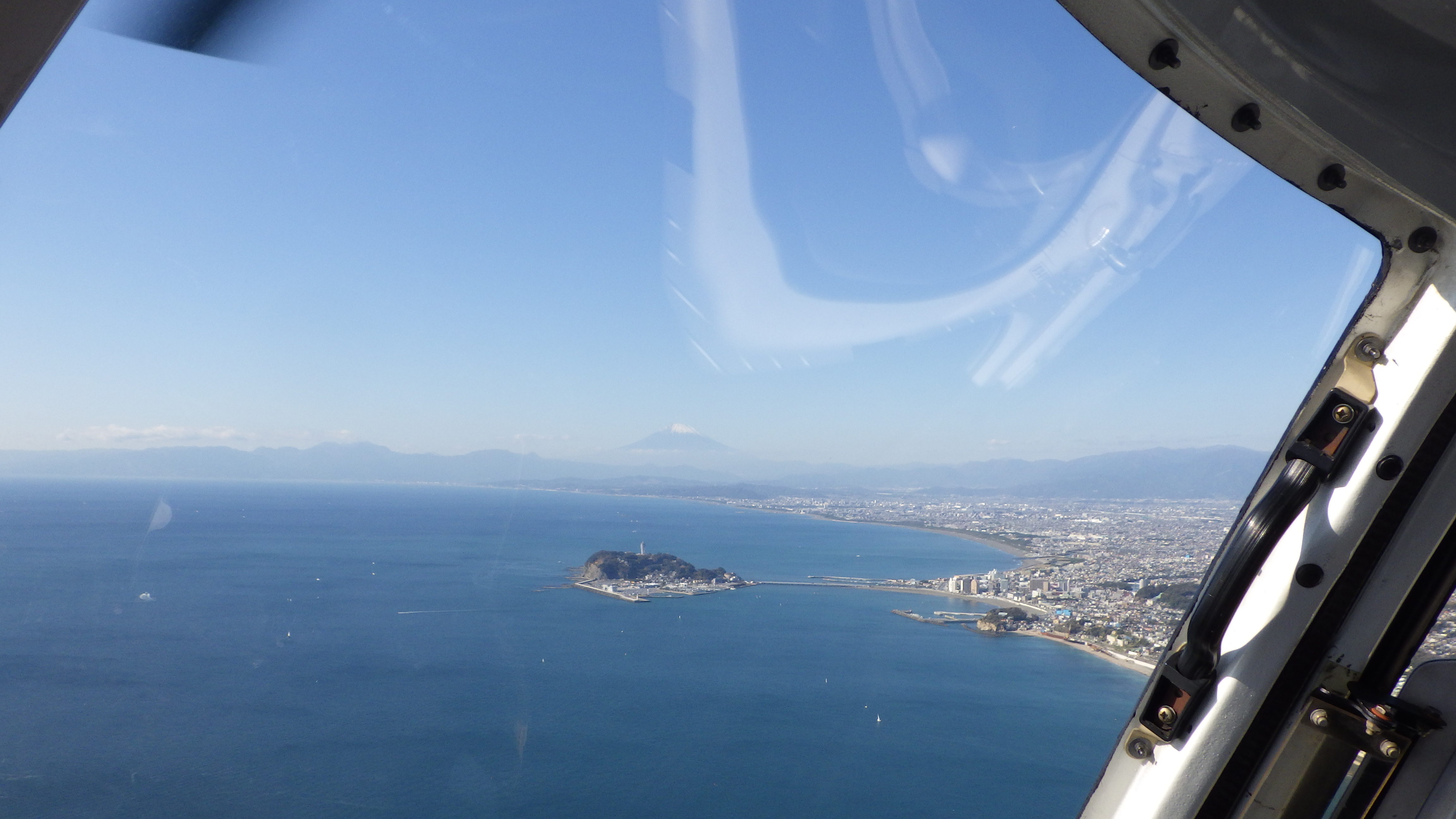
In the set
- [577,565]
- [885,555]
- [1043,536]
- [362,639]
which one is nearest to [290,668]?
[362,639]

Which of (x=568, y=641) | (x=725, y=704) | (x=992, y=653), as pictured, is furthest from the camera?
(x=568, y=641)

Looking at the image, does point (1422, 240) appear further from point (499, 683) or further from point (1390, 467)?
point (499, 683)

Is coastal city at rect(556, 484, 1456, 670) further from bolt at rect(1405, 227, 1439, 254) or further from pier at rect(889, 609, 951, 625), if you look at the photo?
bolt at rect(1405, 227, 1439, 254)

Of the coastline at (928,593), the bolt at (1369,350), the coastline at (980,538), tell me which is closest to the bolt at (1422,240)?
the bolt at (1369,350)

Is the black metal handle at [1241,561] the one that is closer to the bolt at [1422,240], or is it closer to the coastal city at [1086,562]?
the coastal city at [1086,562]

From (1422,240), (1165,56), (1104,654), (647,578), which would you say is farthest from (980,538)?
(647,578)

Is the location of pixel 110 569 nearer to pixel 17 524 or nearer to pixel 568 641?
pixel 17 524
